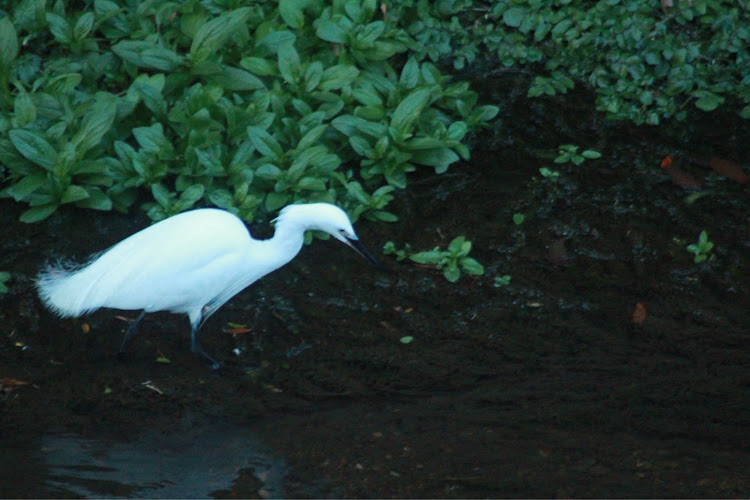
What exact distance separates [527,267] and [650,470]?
1.50 metres

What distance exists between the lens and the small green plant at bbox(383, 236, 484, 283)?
479cm

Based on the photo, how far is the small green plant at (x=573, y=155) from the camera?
222 inches

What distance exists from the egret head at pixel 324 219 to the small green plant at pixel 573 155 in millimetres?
1915

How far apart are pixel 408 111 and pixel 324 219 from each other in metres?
1.40

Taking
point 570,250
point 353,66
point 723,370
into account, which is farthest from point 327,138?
point 723,370

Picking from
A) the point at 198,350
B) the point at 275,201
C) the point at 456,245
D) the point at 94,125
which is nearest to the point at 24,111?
the point at 94,125

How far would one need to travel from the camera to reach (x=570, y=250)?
504cm

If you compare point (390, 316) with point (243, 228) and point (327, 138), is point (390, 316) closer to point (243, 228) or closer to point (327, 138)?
point (243, 228)

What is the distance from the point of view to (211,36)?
5.38m

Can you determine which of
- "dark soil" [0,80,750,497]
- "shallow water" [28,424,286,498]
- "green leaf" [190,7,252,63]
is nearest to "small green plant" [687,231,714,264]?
"dark soil" [0,80,750,497]

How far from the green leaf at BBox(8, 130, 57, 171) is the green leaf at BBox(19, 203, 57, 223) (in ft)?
0.71

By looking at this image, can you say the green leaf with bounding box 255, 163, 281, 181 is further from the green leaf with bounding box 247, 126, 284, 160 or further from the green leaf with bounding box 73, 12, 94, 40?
the green leaf with bounding box 73, 12, 94, 40

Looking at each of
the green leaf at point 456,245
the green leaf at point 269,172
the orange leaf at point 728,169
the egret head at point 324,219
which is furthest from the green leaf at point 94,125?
the orange leaf at point 728,169

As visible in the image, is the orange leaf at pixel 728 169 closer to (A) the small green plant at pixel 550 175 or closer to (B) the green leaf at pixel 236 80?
(A) the small green plant at pixel 550 175
